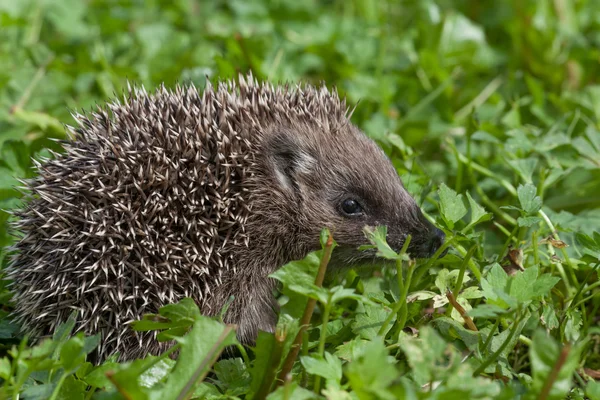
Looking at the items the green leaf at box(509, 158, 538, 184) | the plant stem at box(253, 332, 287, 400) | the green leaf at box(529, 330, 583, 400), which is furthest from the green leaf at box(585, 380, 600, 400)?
the green leaf at box(509, 158, 538, 184)

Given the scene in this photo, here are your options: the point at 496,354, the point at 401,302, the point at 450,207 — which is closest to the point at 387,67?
the point at 450,207

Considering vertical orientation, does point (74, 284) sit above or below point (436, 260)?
below

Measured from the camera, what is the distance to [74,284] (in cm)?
336

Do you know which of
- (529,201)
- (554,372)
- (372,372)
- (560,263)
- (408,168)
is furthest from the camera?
(408,168)

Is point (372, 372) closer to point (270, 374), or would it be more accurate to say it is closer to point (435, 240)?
point (270, 374)

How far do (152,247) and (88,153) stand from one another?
630 millimetres

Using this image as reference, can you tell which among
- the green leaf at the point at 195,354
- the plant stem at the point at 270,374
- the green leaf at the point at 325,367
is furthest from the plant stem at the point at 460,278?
the green leaf at the point at 195,354

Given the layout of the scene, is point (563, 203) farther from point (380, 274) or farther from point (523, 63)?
point (523, 63)

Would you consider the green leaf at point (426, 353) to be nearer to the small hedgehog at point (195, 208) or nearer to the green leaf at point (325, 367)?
the green leaf at point (325, 367)

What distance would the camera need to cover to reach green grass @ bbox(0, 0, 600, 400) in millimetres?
2820

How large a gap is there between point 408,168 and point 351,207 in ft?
2.60

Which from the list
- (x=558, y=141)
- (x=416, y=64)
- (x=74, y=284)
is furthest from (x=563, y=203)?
(x=74, y=284)

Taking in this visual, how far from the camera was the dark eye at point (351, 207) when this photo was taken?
Result: 13.1 ft

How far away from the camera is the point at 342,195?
3.99 meters
